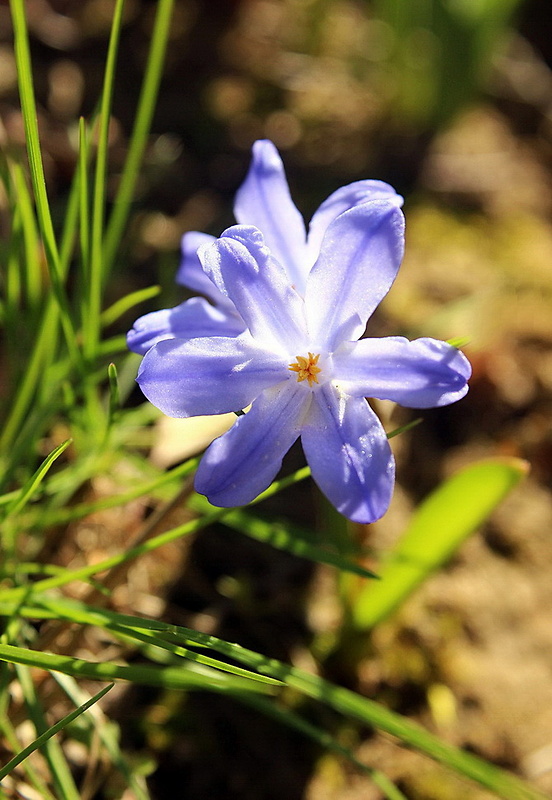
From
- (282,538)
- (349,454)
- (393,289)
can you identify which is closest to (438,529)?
(282,538)

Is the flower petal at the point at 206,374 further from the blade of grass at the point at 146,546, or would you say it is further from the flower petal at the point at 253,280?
the blade of grass at the point at 146,546

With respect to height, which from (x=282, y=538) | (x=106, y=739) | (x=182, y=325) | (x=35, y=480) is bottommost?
(x=106, y=739)

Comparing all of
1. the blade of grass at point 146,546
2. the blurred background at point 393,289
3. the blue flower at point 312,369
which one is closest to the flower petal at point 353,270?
the blue flower at point 312,369

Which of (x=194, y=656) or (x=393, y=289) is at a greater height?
(x=194, y=656)

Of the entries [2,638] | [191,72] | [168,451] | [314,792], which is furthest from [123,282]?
[314,792]

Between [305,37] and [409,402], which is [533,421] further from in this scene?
[305,37]

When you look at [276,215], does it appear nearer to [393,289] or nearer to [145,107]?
[145,107]
